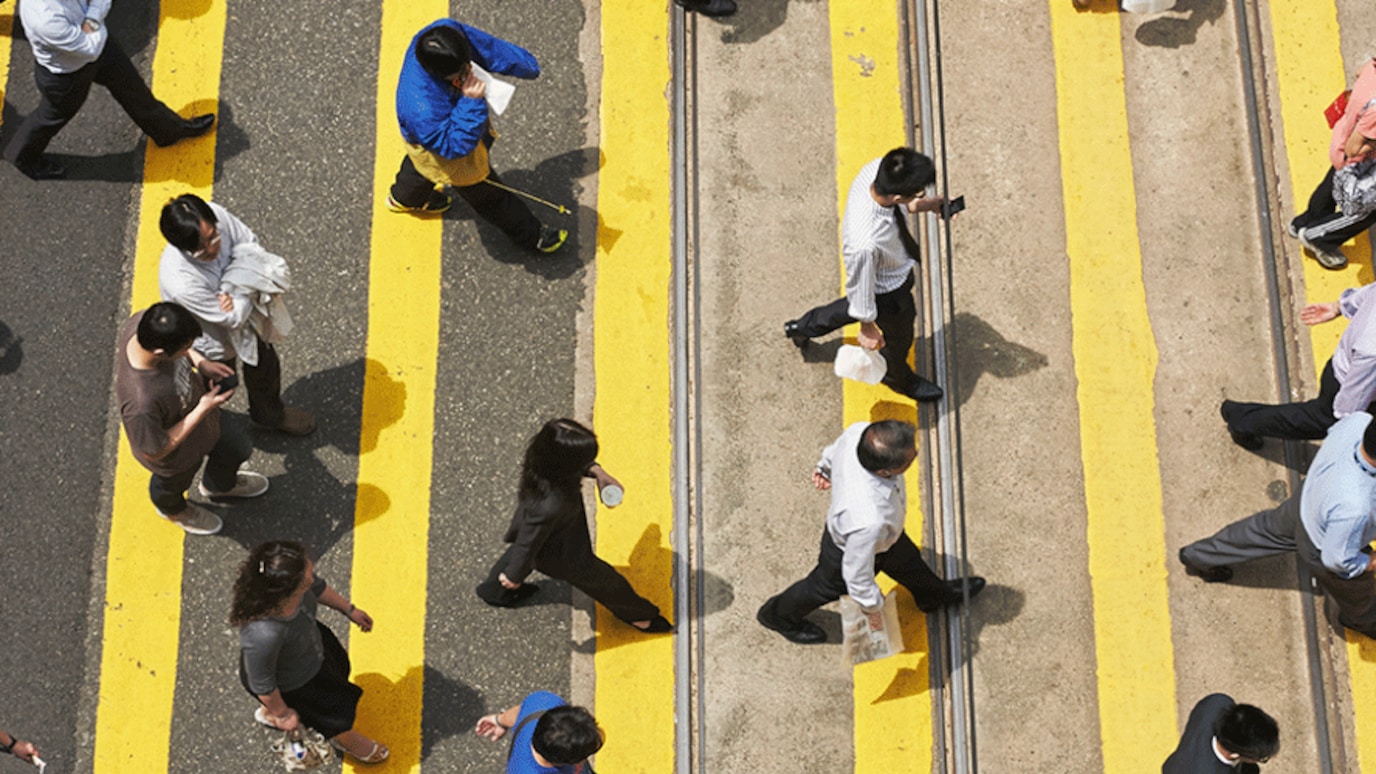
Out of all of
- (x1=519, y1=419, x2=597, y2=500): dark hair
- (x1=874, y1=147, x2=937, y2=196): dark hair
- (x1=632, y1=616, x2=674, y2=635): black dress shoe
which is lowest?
(x1=632, y1=616, x2=674, y2=635): black dress shoe

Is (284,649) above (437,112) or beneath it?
beneath

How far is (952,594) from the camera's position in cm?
654

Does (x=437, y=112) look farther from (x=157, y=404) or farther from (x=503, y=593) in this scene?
(x=503, y=593)

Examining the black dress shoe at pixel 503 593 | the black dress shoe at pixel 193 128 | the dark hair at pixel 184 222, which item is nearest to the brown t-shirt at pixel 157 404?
the dark hair at pixel 184 222

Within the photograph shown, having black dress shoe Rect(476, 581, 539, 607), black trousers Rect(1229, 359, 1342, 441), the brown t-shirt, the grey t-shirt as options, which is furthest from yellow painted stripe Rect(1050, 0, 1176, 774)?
the brown t-shirt

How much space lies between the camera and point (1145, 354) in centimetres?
713

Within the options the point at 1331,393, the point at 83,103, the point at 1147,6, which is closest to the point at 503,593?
the point at 83,103

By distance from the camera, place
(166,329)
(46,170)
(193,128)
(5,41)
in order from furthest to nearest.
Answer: (5,41) < (193,128) < (46,170) < (166,329)

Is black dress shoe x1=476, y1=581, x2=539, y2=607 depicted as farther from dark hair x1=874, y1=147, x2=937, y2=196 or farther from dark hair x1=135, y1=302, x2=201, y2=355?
dark hair x1=874, y1=147, x2=937, y2=196

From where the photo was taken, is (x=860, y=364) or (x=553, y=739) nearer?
(x=553, y=739)

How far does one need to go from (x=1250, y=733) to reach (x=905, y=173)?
2.64 metres

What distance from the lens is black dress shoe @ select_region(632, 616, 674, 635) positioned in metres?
6.60

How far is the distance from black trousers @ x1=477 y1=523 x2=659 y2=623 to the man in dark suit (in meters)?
2.58

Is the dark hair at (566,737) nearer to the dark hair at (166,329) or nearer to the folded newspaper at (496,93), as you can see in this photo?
the dark hair at (166,329)
